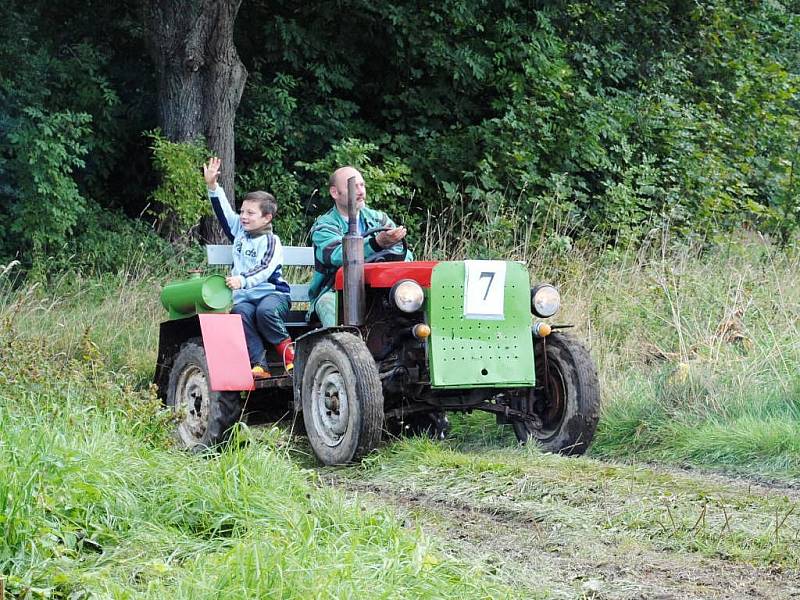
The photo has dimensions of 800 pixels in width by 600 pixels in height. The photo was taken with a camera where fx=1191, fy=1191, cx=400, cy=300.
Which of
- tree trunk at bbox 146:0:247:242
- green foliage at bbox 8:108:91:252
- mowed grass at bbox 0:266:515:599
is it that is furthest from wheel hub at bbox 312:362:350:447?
tree trunk at bbox 146:0:247:242

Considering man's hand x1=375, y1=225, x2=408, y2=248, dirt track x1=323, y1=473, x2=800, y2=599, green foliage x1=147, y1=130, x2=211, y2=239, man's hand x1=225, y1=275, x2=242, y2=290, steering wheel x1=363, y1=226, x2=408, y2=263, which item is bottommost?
dirt track x1=323, y1=473, x2=800, y2=599

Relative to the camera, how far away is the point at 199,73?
13.3 metres

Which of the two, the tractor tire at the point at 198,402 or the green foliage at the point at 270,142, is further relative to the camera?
the green foliage at the point at 270,142

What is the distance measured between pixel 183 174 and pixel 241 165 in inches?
104

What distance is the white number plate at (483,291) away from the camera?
6445 millimetres

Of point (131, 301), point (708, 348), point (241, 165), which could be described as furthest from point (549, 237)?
point (241, 165)

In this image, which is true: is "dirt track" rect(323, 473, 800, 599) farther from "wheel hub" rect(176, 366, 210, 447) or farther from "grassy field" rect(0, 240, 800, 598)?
"wheel hub" rect(176, 366, 210, 447)

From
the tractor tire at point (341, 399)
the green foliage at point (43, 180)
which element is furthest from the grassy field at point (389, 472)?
the green foliage at point (43, 180)

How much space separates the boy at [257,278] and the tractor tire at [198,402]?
28cm

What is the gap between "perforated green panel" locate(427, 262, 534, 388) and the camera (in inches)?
250

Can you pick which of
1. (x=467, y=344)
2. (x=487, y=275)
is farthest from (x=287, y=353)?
(x=487, y=275)

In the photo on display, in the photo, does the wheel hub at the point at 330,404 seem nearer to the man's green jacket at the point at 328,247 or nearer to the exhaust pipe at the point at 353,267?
the exhaust pipe at the point at 353,267

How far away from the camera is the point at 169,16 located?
1297 cm

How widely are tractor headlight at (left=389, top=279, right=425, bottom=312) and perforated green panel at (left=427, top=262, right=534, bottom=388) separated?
0.24 ft
